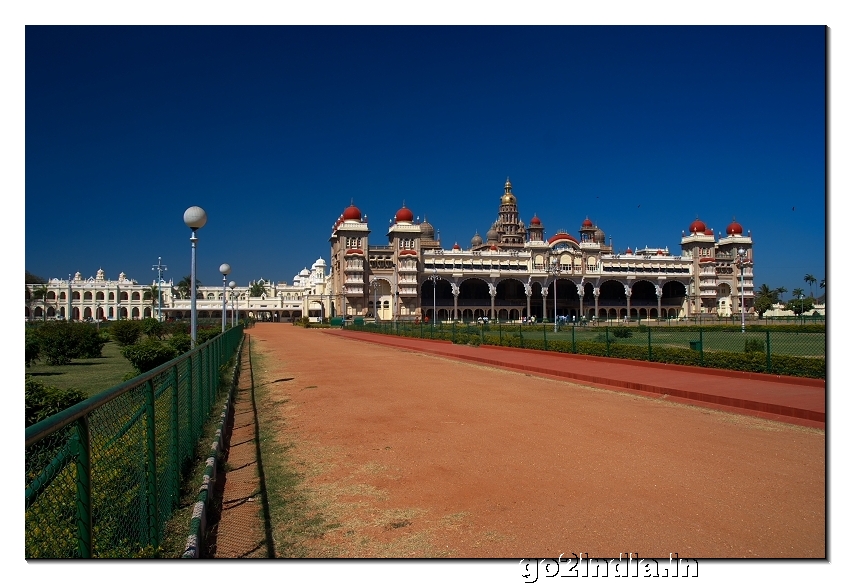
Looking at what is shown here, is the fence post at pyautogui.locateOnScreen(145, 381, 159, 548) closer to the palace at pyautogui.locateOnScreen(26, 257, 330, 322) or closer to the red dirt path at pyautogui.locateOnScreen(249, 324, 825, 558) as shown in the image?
the red dirt path at pyautogui.locateOnScreen(249, 324, 825, 558)

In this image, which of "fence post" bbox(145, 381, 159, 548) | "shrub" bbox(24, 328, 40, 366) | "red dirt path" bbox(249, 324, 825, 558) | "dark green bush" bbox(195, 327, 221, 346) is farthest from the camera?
"shrub" bbox(24, 328, 40, 366)

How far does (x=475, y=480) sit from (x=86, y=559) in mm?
3515

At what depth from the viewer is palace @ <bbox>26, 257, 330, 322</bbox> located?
8225 cm

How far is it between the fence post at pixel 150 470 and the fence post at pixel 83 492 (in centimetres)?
117

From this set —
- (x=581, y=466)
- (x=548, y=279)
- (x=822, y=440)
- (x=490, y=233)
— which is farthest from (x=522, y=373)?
(x=490, y=233)

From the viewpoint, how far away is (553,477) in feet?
19.1

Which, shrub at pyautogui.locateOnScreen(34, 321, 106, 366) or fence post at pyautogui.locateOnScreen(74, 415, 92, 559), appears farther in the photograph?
shrub at pyautogui.locateOnScreen(34, 321, 106, 366)

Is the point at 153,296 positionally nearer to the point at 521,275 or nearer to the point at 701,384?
the point at 521,275

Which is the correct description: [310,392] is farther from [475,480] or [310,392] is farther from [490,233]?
[490,233]

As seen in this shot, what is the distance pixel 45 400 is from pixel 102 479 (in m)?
2.47

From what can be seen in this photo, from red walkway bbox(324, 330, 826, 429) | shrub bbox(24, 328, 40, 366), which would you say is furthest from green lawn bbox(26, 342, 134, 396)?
red walkway bbox(324, 330, 826, 429)

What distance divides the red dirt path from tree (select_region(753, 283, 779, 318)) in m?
67.3

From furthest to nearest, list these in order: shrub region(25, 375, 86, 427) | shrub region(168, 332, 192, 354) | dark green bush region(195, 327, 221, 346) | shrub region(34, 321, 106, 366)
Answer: shrub region(34, 321, 106, 366) < dark green bush region(195, 327, 221, 346) < shrub region(168, 332, 192, 354) < shrub region(25, 375, 86, 427)

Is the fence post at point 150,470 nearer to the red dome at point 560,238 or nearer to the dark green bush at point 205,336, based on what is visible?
the dark green bush at point 205,336
